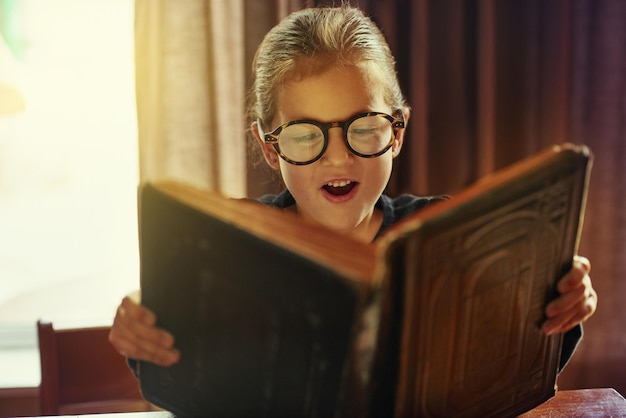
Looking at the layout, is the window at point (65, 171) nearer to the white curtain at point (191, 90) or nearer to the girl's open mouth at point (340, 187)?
the white curtain at point (191, 90)

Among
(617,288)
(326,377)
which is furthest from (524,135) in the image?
(326,377)

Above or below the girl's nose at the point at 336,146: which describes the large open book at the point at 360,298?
below

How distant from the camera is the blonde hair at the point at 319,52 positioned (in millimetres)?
924

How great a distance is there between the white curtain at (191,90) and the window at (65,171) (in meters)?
0.27

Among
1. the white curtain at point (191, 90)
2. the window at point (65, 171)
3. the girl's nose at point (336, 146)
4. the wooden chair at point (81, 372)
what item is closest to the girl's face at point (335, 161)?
the girl's nose at point (336, 146)

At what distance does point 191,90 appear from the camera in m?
1.55

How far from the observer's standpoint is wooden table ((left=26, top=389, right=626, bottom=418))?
0.71 metres

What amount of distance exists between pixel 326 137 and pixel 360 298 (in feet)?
1.43

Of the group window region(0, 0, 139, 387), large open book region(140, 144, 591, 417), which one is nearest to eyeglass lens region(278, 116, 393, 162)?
large open book region(140, 144, 591, 417)

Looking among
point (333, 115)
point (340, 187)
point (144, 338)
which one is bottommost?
point (144, 338)

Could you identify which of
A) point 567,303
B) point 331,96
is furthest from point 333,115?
point 567,303

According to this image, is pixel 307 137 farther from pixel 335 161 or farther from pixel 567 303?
pixel 567 303

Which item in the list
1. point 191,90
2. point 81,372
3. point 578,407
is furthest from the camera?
point 191,90

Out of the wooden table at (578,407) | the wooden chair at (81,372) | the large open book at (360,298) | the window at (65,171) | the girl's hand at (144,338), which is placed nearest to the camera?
the large open book at (360,298)
